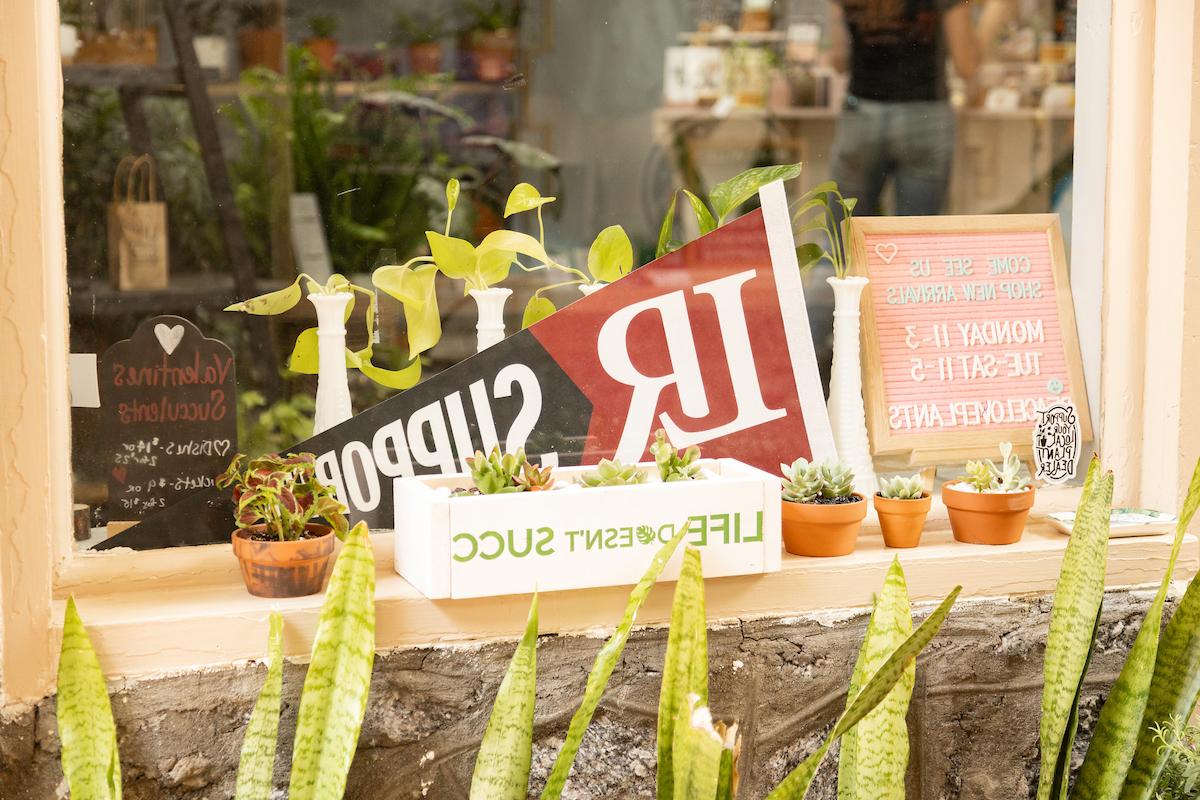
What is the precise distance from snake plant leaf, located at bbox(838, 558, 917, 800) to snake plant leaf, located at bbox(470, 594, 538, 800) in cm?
45

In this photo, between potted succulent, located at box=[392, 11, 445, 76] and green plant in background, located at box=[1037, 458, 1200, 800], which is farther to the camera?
potted succulent, located at box=[392, 11, 445, 76]

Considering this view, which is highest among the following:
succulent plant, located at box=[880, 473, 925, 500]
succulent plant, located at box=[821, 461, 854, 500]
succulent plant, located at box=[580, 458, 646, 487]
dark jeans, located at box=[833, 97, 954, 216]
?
dark jeans, located at box=[833, 97, 954, 216]

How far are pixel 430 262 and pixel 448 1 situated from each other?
1.27 ft

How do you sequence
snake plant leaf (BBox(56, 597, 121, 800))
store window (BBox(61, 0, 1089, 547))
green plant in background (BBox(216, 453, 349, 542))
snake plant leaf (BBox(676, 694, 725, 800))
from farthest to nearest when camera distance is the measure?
1. store window (BBox(61, 0, 1089, 547))
2. green plant in background (BBox(216, 453, 349, 542))
3. snake plant leaf (BBox(56, 597, 121, 800))
4. snake plant leaf (BBox(676, 694, 725, 800))

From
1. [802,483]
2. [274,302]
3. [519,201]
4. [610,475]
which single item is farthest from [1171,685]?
[274,302]

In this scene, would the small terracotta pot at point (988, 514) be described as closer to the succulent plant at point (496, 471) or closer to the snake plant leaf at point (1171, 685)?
the snake plant leaf at point (1171, 685)

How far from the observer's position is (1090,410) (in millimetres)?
2010

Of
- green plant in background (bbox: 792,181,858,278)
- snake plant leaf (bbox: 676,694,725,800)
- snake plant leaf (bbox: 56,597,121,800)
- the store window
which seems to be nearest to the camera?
snake plant leaf (bbox: 676,694,725,800)

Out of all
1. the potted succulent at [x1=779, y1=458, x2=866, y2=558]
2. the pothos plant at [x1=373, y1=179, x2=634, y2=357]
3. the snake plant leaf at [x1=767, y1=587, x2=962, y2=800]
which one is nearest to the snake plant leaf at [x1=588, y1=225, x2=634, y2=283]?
the pothos plant at [x1=373, y1=179, x2=634, y2=357]

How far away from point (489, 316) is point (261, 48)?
1.66 ft

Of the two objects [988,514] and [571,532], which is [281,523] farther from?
[988,514]

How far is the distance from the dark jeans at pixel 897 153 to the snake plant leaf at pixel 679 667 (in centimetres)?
76

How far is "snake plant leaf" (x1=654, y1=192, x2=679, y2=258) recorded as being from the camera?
1.85m

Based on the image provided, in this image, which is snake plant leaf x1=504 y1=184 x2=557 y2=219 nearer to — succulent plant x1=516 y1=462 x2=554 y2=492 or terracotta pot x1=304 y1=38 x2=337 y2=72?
terracotta pot x1=304 y1=38 x2=337 y2=72
